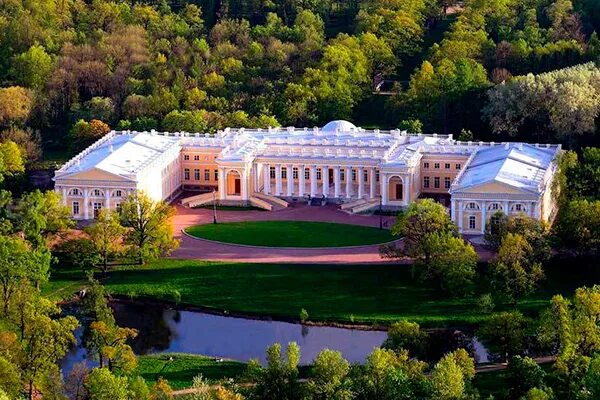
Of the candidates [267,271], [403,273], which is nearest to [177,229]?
[267,271]

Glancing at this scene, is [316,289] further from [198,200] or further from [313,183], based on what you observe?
[198,200]

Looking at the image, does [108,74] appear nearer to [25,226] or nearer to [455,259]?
[25,226]

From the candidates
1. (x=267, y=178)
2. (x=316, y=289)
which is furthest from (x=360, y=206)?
(x=316, y=289)

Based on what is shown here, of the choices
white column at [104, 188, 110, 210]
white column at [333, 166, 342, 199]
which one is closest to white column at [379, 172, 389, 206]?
white column at [333, 166, 342, 199]

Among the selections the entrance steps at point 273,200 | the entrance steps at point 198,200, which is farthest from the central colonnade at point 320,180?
the entrance steps at point 198,200

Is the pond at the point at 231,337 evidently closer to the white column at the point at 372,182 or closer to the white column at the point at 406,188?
the white column at the point at 406,188

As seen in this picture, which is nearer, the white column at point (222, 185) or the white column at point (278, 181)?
the white column at point (222, 185)
